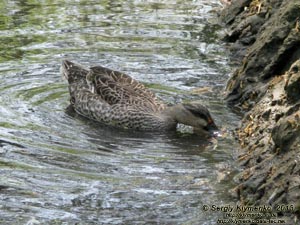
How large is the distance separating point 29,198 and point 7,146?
6.30 ft

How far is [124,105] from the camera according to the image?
1291cm

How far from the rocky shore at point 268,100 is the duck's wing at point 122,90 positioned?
116cm

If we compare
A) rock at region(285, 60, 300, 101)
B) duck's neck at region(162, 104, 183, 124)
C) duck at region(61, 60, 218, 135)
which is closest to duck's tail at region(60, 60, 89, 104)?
duck at region(61, 60, 218, 135)

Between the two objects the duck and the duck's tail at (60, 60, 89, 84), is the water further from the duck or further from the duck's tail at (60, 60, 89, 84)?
the duck's tail at (60, 60, 89, 84)

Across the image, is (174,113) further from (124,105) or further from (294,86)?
(294,86)

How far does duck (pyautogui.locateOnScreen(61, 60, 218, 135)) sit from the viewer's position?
40.8 ft

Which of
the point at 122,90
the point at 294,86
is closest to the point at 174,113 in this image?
the point at 122,90

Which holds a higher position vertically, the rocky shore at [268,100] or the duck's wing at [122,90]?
the rocky shore at [268,100]

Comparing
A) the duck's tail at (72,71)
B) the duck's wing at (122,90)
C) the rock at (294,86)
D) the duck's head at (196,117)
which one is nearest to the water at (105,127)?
the duck's head at (196,117)

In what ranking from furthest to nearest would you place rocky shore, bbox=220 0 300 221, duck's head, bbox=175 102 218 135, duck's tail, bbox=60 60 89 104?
1. duck's tail, bbox=60 60 89 104
2. duck's head, bbox=175 102 218 135
3. rocky shore, bbox=220 0 300 221

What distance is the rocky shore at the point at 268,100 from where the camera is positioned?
831cm

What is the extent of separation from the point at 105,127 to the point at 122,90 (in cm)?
69

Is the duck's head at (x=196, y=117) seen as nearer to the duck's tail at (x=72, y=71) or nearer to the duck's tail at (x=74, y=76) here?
the duck's tail at (x=74, y=76)

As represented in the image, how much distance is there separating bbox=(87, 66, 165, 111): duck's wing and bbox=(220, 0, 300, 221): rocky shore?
1.16 meters
